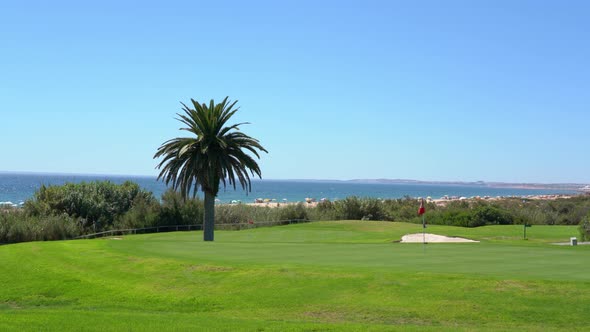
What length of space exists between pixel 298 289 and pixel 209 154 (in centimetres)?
2152

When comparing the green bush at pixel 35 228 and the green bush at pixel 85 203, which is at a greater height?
the green bush at pixel 85 203

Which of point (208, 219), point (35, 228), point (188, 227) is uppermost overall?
point (208, 219)

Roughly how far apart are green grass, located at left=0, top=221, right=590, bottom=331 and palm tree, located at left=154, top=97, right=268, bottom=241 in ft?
46.6

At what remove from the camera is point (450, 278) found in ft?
47.0

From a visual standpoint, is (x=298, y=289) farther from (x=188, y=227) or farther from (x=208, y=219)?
(x=188, y=227)

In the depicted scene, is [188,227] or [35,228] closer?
[35,228]

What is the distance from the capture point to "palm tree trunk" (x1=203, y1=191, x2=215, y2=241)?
114 ft

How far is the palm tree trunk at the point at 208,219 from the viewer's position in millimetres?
34812

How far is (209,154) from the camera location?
35.2 metres

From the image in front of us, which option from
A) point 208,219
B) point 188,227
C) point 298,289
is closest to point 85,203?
point 188,227

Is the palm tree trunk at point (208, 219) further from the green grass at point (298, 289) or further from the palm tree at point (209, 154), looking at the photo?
the green grass at point (298, 289)

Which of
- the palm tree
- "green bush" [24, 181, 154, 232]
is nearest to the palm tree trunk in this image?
the palm tree

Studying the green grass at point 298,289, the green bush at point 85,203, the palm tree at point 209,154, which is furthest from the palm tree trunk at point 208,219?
the green grass at point 298,289

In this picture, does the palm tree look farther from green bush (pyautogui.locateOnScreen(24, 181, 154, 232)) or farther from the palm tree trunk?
green bush (pyautogui.locateOnScreen(24, 181, 154, 232))
